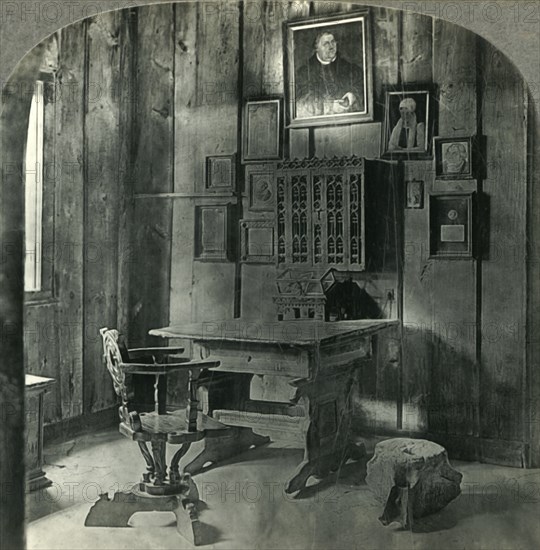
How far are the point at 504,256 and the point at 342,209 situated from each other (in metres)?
0.58

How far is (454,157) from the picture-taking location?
2.80 meters

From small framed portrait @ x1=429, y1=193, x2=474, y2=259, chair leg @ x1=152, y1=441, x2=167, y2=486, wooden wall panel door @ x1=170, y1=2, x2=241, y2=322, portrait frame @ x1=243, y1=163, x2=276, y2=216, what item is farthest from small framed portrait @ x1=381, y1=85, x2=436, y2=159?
chair leg @ x1=152, y1=441, x2=167, y2=486

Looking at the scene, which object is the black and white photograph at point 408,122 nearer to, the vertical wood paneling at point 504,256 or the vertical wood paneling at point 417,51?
the vertical wood paneling at point 417,51

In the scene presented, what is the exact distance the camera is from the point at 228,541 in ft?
9.56

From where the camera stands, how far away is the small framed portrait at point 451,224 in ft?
9.20

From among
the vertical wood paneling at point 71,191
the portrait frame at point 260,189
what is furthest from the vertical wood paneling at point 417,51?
the vertical wood paneling at point 71,191

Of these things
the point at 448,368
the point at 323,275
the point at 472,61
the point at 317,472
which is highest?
the point at 472,61

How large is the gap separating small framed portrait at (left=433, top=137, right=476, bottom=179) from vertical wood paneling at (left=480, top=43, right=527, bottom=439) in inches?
2.5

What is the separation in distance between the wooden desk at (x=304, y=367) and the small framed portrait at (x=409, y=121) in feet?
2.01

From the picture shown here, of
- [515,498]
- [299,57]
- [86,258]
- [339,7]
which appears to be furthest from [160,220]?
[515,498]

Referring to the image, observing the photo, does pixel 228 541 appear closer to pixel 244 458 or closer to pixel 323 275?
pixel 244 458

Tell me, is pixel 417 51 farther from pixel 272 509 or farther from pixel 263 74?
pixel 272 509

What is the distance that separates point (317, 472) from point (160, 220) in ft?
3.55

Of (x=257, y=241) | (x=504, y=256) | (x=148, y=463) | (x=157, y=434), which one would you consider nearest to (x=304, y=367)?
(x=257, y=241)
